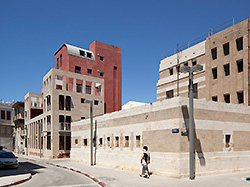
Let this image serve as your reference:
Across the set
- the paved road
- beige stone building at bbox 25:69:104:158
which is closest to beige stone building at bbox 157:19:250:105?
beige stone building at bbox 25:69:104:158

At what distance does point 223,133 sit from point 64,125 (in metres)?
28.5

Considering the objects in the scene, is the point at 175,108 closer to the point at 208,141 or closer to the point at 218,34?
the point at 208,141

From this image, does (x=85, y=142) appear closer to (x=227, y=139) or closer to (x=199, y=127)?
(x=199, y=127)

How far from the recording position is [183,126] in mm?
16453

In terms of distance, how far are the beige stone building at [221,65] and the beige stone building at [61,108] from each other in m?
16.4

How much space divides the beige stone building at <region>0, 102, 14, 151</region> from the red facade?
27400 mm

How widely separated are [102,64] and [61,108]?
16424 mm

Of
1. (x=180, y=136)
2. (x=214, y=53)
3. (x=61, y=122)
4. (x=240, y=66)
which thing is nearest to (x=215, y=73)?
(x=214, y=53)

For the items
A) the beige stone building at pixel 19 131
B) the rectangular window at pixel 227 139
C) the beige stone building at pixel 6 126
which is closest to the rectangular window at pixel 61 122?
the beige stone building at pixel 19 131

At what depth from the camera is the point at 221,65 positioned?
2952cm

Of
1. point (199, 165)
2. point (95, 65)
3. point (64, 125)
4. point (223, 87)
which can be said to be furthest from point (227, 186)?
point (95, 65)

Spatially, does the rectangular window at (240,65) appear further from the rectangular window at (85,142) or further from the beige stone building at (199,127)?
the rectangular window at (85,142)

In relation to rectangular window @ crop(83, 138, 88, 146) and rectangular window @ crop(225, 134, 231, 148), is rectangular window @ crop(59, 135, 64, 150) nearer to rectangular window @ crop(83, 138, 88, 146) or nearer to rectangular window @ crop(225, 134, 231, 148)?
rectangular window @ crop(83, 138, 88, 146)

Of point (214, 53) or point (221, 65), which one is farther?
point (214, 53)
